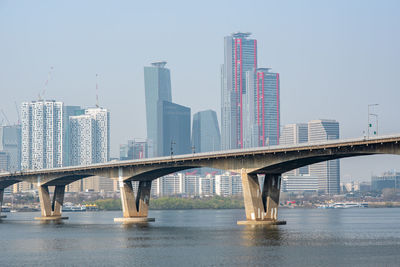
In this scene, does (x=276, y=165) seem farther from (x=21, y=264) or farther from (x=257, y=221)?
(x=21, y=264)

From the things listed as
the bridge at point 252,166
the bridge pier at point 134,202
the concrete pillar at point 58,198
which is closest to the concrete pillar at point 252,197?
the bridge at point 252,166

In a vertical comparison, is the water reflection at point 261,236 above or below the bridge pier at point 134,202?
below

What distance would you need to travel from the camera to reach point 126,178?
505ft

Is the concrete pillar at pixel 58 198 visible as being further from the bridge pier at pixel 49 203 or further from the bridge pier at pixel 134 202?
the bridge pier at pixel 134 202

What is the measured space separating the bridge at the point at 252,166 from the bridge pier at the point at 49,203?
20.9ft

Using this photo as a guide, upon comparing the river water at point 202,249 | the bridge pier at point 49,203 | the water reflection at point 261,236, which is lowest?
the river water at point 202,249

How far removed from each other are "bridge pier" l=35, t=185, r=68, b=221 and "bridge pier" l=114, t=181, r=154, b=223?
33.3 m

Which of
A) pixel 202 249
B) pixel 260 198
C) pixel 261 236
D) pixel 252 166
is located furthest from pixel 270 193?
pixel 202 249

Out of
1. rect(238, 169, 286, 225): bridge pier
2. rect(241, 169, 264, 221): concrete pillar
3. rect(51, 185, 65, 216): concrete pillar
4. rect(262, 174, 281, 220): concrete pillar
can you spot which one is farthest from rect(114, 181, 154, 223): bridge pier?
rect(262, 174, 281, 220): concrete pillar

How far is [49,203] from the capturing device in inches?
7274

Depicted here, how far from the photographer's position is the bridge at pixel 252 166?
108 m

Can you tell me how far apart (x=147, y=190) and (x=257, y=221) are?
33814 mm

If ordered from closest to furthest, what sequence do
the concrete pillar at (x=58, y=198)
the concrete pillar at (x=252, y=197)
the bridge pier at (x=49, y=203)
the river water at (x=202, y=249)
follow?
the river water at (x=202, y=249) < the concrete pillar at (x=252, y=197) < the bridge pier at (x=49, y=203) < the concrete pillar at (x=58, y=198)

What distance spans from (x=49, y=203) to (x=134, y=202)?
3739 centimetres
